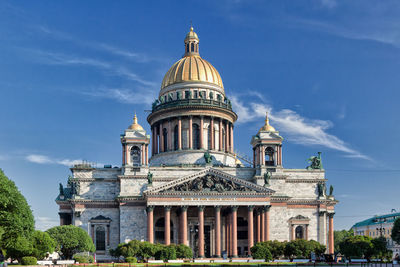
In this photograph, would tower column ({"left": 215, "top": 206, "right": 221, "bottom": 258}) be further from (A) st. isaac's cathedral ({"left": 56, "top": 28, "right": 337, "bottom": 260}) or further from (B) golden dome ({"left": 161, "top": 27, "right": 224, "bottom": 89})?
(B) golden dome ({"left": 161, "top": 27, "right": 224, "bottom": 89})

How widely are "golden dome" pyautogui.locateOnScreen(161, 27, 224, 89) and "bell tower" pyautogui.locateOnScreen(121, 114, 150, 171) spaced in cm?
1873

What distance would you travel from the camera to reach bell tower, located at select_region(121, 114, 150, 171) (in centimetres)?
8856

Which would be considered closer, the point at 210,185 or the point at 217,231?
the point at 217,231

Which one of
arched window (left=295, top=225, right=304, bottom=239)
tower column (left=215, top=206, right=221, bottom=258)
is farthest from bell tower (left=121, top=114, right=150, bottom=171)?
arched window (left=295, top=225, right=304, bottom=239)

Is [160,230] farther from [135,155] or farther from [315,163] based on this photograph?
[315,163]

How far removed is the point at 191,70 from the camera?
10462cm

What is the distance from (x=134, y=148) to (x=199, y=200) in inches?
580

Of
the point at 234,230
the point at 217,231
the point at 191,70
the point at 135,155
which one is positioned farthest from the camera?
the point at 191,70

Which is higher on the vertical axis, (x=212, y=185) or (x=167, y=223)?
(x=212, y=185)

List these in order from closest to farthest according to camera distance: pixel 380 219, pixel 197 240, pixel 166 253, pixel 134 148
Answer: pixel 166 253, pixel 197 240, pixel 134 148, pixel 380 219

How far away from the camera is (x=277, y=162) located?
3593 inches

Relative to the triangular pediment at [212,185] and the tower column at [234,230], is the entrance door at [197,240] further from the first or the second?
the triangular pediment at [212,185]

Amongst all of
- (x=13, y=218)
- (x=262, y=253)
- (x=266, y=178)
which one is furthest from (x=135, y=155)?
(x=13, y=218)

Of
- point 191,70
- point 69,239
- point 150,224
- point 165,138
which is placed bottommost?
point 69,239
